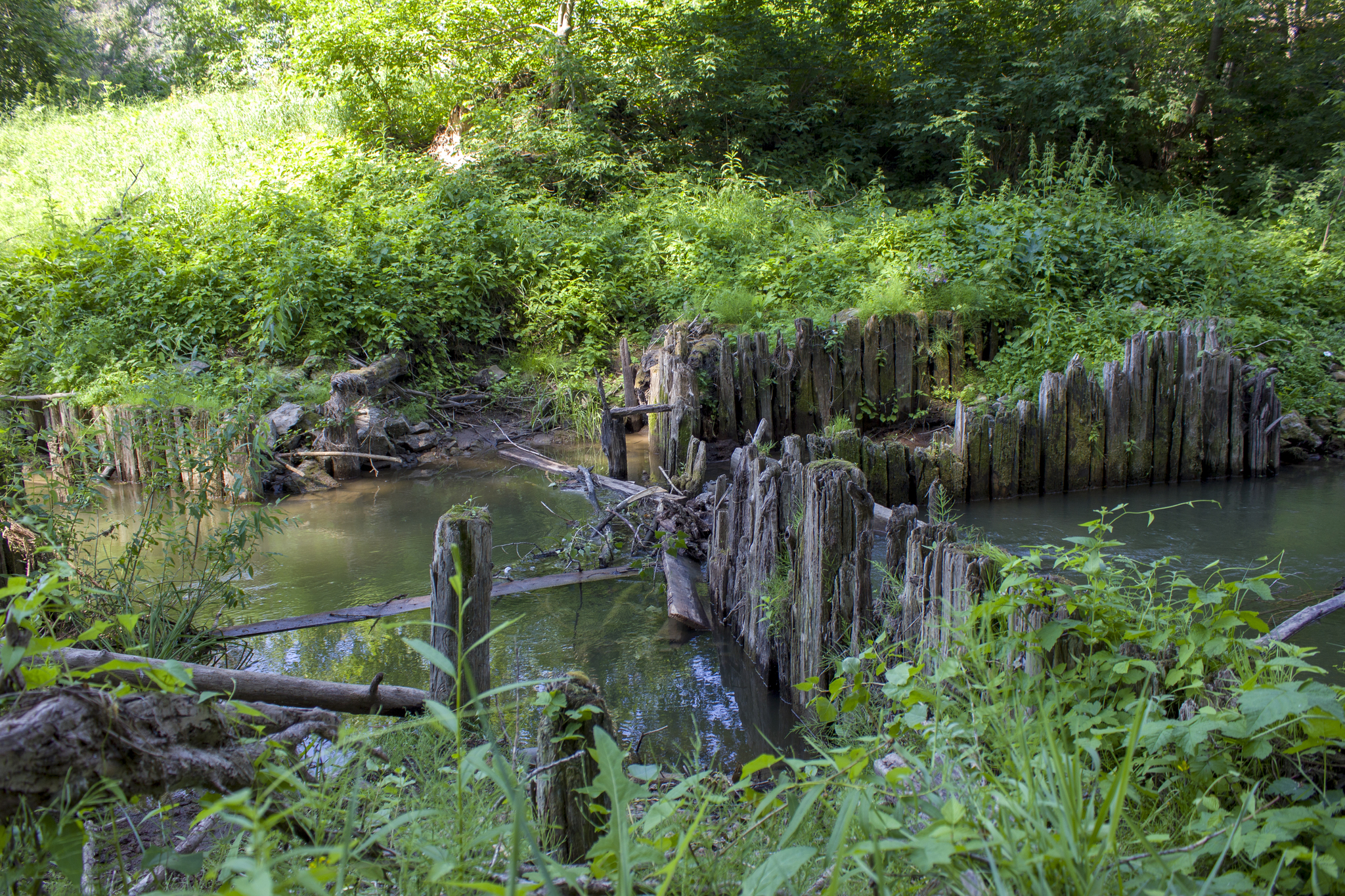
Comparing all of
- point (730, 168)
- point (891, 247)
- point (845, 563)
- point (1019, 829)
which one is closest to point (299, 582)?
point (845, 563)

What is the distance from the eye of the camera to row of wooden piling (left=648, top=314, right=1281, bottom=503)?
689 centimetres

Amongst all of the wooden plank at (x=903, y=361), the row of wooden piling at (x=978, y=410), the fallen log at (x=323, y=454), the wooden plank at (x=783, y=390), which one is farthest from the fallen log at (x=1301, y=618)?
the fallen log at (x=323, y=454)

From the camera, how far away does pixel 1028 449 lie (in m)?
6.98

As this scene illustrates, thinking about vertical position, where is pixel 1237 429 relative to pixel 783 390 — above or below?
below

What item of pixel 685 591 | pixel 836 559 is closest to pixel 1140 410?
pixel 685 591

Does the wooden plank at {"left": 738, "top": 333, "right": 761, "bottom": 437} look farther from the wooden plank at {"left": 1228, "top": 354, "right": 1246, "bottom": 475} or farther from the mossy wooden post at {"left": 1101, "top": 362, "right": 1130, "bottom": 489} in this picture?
the wooden plank at {"left": 1228, "top": 354, "right": 1246, "bottom": 475}

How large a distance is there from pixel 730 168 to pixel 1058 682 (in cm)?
1433

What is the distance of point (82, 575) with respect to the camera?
3789 millimetres

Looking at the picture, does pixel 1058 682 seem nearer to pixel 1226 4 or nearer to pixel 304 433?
pixel 304 433

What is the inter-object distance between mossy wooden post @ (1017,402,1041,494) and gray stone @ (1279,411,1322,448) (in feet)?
10.2

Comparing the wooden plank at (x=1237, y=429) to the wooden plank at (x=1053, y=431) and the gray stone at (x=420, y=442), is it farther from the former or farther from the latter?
the gray stone at (x=420, y=442)

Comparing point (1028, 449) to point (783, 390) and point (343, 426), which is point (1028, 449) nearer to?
point (783, 390)

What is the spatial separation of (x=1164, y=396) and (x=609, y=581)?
17.5ft

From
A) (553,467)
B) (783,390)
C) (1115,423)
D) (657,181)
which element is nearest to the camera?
(1115,423)
